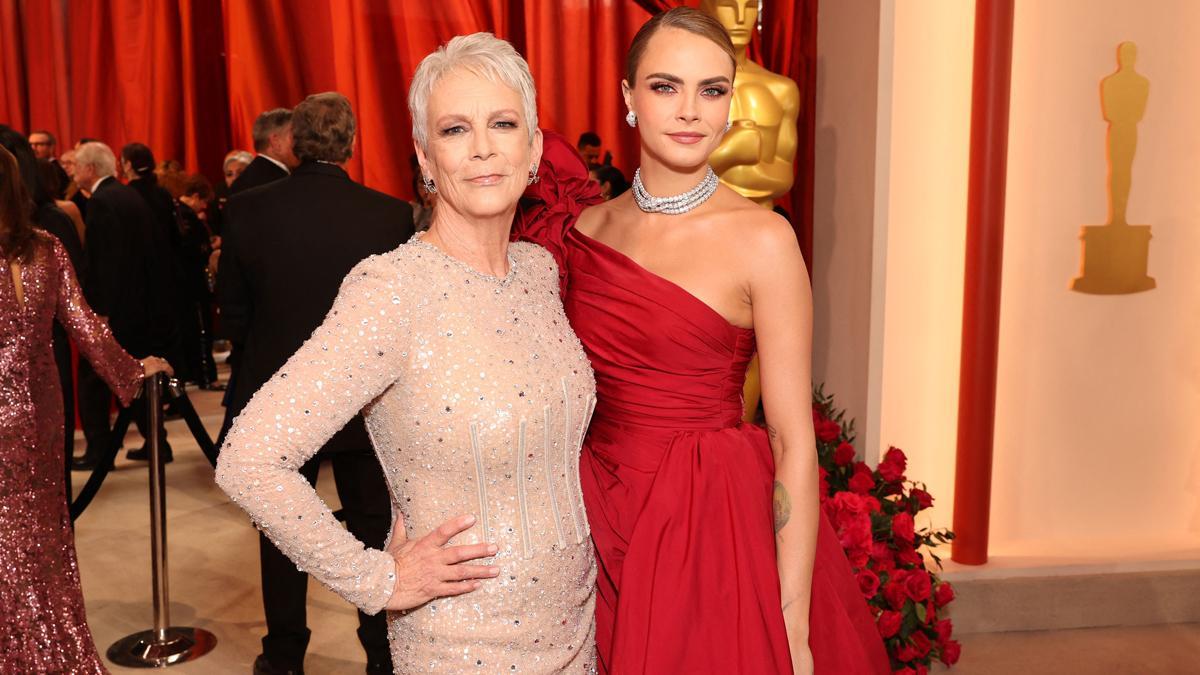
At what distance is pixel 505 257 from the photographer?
1.68m

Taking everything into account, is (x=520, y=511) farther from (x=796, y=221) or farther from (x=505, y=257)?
(x=796, y=221)

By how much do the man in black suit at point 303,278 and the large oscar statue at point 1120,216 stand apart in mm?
2568

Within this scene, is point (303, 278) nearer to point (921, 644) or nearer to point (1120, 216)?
point (921, 644)

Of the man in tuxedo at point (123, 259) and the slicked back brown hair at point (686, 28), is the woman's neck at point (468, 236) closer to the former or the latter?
the slicked back brown hair at point (686, 28)

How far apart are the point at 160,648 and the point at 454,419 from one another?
282cm

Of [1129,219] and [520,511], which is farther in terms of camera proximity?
[1129,219]

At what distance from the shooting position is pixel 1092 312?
157 inches

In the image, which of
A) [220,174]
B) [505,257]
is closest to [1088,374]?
[505,257]

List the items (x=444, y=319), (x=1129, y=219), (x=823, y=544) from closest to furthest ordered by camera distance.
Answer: (x=444, y=319), (x=823, y=544), (x=1129, y=219)

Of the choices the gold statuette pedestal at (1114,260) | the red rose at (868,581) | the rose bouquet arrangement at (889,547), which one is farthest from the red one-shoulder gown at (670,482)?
the gold statuette pedestal at (1114,260)

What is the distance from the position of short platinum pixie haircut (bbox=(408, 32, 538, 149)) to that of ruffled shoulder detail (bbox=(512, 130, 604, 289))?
0.42 m

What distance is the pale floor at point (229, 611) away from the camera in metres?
3.69

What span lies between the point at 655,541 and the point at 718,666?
246mm

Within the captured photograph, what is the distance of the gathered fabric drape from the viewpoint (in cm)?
565
